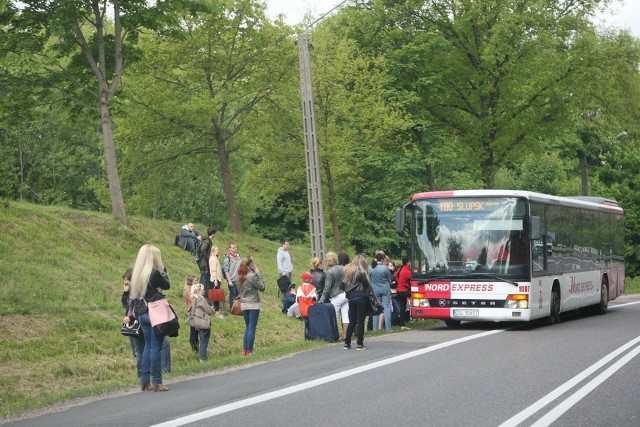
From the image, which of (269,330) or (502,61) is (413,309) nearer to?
(269,330)

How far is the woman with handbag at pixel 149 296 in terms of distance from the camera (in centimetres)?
1335

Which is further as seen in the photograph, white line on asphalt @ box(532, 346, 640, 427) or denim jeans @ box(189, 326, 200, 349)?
denim jeans @ box(189, 326, 200, 349)

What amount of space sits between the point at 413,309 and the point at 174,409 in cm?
1301

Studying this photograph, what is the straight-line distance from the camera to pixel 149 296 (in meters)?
13.6

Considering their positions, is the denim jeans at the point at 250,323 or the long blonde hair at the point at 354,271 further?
the denim jeans at the point at 250,323

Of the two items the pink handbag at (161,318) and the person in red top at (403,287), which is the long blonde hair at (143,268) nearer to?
the pink handbag at (161,318)

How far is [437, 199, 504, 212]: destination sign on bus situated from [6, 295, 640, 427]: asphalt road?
5.02 metres

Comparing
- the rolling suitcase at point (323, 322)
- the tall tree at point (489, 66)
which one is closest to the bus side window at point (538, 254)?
the rolling suitcase at point (323, 322)

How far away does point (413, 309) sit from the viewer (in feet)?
79.3

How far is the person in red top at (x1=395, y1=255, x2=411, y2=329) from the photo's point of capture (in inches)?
997

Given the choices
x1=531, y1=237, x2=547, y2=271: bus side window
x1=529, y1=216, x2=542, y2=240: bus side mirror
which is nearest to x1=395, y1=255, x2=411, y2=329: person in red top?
x1=531, y1=237, x2=547, y2=271: bus side window

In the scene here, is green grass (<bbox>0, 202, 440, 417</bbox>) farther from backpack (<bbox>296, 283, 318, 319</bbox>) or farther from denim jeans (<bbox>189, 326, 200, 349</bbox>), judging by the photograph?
backpack (<bbox>296, 283, 318, 319</bbox>)

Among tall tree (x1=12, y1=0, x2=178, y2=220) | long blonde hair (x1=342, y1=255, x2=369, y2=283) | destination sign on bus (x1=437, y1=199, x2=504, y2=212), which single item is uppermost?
tall tree (x1=12, y1=0, x2=178, y2=220)

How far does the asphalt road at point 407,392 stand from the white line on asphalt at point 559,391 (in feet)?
0.04
